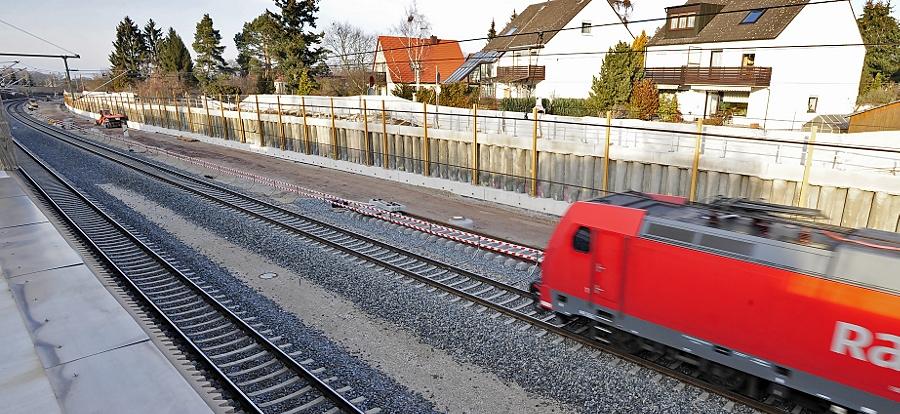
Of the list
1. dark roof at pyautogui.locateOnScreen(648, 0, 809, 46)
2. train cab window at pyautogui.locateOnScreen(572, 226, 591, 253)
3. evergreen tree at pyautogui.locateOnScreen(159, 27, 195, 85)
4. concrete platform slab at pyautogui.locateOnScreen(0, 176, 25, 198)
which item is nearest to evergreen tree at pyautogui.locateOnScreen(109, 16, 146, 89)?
evergreen tree at pyautogui.locateOnScreen(159, 27, 195, 85)

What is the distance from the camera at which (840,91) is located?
1341 inches

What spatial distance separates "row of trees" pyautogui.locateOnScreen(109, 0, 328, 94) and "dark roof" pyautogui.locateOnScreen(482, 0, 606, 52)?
20.4 metres

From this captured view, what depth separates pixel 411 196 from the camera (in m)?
23.8

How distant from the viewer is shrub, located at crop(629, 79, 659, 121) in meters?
36.1

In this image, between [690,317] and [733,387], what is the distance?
1.48 meters

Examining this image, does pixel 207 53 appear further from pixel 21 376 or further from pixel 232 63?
pixel 21 376

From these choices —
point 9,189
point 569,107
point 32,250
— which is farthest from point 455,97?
point 32,250

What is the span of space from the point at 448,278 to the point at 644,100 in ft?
96.7

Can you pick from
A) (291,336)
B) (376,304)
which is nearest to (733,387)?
(376,304)

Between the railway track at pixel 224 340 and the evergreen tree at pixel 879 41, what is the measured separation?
2038 inches

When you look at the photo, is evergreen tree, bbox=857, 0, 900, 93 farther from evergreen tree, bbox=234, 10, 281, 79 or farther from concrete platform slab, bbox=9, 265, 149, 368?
evergreen tree, bbox=234, 10, 281, 79

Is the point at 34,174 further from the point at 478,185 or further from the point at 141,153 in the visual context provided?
the point at 478,185

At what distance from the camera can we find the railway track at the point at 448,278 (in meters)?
8.97

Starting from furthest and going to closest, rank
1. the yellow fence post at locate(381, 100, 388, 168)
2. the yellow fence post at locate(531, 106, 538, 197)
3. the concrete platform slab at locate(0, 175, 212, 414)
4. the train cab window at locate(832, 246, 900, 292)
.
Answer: the yellow fence post at locate(381, 100, 388, 168), the yellow fence post at locate(531, 106, 538, 197), the concrete platform slab at locate(0, 175, 212, 414), the train cab window at locate(832, 246, 900, 292)
